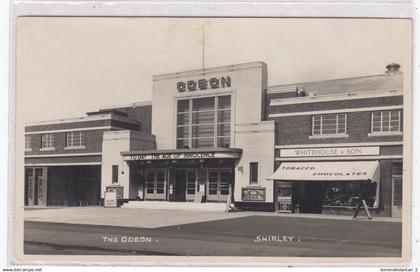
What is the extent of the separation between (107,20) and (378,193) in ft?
37.7

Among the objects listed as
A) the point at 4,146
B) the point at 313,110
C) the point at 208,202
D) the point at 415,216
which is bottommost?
the point at 208,202

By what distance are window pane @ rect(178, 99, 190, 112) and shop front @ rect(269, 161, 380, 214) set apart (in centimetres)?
470

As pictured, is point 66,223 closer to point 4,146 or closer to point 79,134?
point 4,146

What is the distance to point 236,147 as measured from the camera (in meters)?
19.5

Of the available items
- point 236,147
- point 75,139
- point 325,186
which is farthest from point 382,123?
point 75,139

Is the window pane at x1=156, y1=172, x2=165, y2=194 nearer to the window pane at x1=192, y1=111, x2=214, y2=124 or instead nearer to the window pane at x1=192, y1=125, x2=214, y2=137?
the window pane at x1=192, y1=125, x2=214, y2=137

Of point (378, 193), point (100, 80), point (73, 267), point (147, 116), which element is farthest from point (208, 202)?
point (73, 267)

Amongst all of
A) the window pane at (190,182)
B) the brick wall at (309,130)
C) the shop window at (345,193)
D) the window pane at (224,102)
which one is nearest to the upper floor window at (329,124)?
the brick wall at (309,130)

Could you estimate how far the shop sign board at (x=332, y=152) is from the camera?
16.9 meters

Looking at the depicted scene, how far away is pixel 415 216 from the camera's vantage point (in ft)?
26.3

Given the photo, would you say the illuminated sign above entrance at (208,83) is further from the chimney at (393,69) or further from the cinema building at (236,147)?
the chimney at (393,69)

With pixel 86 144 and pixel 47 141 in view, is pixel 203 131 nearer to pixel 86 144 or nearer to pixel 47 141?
pixel 86 144

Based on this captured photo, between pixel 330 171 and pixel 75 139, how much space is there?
11126 millimetres

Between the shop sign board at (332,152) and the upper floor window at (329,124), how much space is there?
1.81 ft
